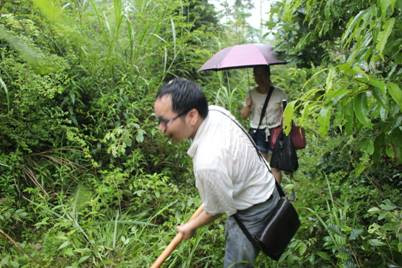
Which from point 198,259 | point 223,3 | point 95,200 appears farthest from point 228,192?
point 223,3

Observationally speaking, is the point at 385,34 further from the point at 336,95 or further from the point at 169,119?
the point at 169,119

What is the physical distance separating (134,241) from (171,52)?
260cm

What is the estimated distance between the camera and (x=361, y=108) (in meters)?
1.23

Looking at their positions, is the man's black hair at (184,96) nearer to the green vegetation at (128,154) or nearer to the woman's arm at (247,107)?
the green vegetation at (128,154)

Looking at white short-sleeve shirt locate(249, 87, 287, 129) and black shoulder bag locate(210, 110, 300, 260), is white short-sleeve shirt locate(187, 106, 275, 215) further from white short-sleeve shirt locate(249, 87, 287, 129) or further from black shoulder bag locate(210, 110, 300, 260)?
white short-sleeve shirt locate(249, 87, 287, 129)

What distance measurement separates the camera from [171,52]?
5000mm

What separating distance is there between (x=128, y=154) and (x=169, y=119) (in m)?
2.20

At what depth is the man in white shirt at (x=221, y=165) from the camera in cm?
185

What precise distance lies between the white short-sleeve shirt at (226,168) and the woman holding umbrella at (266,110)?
1.79 m

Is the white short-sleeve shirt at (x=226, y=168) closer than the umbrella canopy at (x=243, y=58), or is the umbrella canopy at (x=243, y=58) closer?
the white short-sleeve shirt at (x=226, y=168)

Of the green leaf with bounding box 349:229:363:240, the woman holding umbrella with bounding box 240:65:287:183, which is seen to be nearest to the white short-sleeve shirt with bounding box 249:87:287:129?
the woman holding umbrella with bounding box 240:65:287:183

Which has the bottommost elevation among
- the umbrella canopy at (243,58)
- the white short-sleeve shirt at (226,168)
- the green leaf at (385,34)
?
the white short-sleeve shirt at (226,168)

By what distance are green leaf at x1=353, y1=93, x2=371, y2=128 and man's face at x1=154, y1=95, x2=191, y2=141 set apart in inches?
33.8

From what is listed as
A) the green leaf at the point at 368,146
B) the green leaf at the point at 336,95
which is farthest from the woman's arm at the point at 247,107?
the green leaf at the point at 336,95
